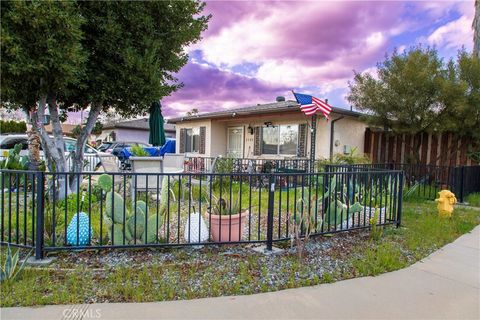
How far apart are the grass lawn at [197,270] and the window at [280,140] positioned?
774 centimetres

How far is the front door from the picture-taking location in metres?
14.5

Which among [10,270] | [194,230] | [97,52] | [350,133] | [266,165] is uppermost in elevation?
[97,52]

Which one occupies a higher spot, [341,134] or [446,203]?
[341,134]

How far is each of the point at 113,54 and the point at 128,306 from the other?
4.12 metres

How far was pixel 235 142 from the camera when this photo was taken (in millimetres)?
14906

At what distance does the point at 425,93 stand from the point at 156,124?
7.49 m

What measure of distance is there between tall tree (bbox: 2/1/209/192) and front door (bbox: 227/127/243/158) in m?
7.69

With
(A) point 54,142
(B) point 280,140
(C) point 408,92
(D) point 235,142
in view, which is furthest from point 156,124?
(D) point 235,142

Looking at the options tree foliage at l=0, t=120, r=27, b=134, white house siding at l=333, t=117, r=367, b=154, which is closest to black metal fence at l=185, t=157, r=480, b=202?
white house siding at l=333, t=117, r=367, b=154

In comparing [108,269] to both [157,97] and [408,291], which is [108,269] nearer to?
[408,291]

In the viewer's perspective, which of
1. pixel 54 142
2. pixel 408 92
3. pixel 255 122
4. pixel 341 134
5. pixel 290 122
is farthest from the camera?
pixel 255 122

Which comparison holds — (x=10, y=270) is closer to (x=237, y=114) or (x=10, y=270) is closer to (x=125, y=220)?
(x=125, y=220)

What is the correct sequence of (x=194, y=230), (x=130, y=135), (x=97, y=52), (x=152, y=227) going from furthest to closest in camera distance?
(x=130, y=135) < (x=97, y=52) < (x=194, y=230) < (x=152, y=227)

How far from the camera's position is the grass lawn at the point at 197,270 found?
9.30 ft
